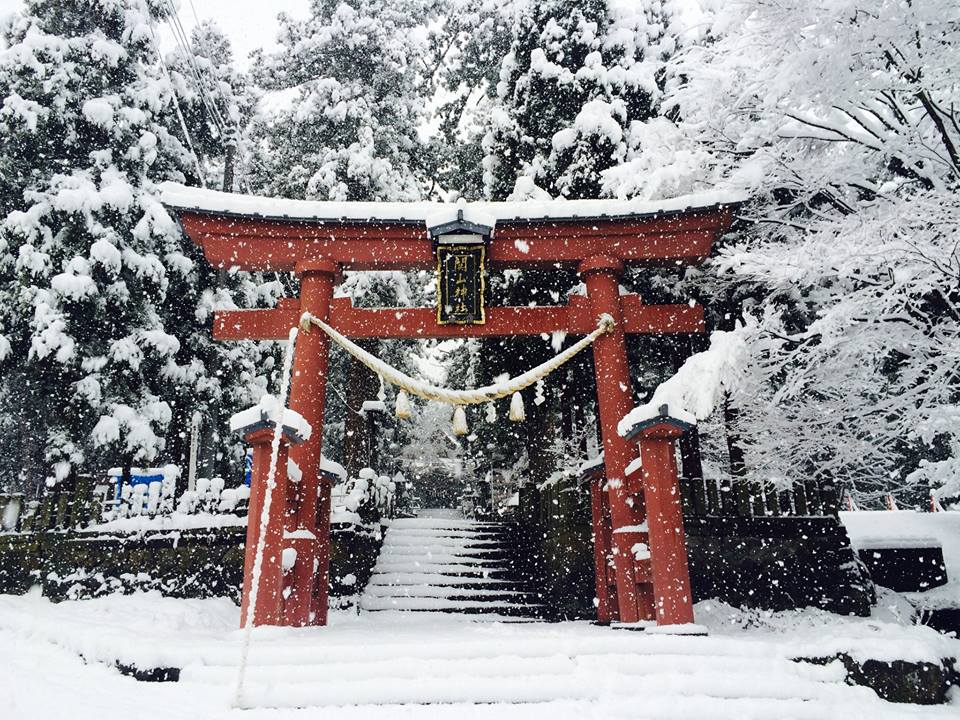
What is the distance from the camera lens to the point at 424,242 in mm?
8156

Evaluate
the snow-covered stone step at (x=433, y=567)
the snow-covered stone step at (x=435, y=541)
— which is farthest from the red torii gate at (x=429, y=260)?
the snow-covered stone step at (x=435, y=541)

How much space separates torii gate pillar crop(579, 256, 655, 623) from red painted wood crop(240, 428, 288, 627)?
3708 mm

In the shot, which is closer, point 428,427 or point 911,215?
point 911,215

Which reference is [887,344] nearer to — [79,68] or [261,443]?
[261,443]

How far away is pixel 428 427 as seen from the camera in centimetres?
3438

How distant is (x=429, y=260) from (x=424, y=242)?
0.82 feet

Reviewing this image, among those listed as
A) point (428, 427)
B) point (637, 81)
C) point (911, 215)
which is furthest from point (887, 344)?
point (428, 427)

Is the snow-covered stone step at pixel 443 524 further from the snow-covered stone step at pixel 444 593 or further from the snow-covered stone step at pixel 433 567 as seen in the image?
the snow-covered stone step at pixel 444 593

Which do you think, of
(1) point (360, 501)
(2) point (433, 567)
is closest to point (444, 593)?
(2) point (433, 567)

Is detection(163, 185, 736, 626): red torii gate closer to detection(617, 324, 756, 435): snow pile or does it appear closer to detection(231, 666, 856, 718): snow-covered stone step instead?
detection(617, 324, 756, 435): snow pile

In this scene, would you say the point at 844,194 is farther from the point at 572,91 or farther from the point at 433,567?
the point at 433,567

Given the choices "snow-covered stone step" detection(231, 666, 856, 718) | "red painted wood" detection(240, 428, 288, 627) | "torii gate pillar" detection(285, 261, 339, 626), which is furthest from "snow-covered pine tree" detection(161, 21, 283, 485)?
"snow-covered stone step" detection(231, 666, 856, 718)

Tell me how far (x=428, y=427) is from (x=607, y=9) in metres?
24.6

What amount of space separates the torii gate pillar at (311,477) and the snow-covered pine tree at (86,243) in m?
6.53
